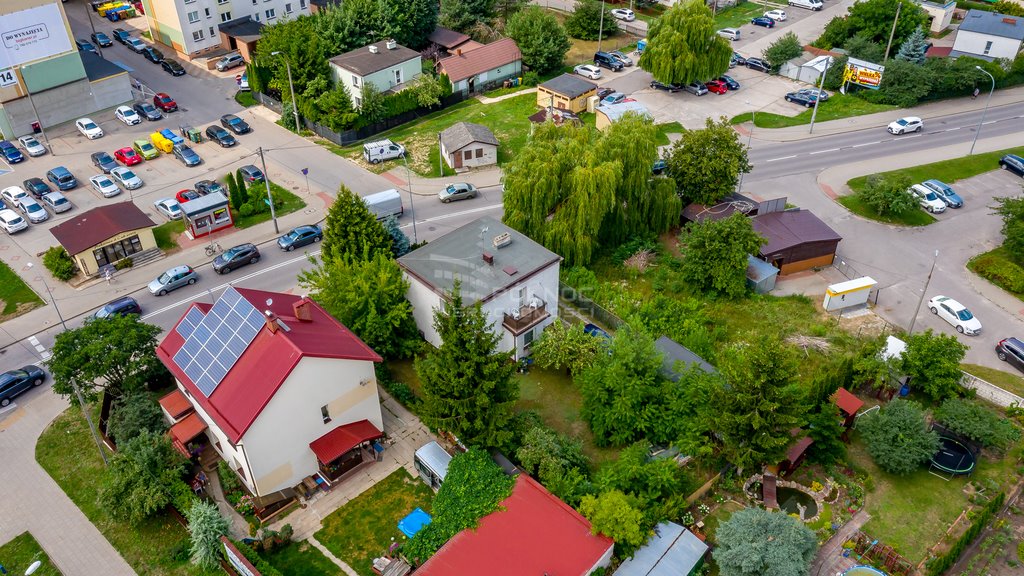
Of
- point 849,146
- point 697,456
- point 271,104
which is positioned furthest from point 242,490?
point 849,146

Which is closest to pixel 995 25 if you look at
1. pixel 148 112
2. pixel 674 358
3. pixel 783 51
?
pixel 783 51

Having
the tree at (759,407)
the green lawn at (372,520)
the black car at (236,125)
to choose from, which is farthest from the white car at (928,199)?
the black car at (236,125)

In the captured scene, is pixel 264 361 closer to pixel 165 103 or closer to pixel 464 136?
pixel 464 136

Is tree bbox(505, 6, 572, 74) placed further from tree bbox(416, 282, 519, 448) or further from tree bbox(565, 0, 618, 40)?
tree bbox(416, 282, 519, 448)

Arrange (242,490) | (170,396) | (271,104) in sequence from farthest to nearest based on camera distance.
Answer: (271,104)
(170,396)
(242,490)

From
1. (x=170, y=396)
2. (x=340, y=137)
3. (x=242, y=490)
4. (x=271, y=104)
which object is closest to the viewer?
(x=242, y=490)

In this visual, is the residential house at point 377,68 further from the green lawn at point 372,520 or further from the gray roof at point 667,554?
the gray roof at point 667,554

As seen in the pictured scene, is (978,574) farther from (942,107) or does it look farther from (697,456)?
(942,107)
